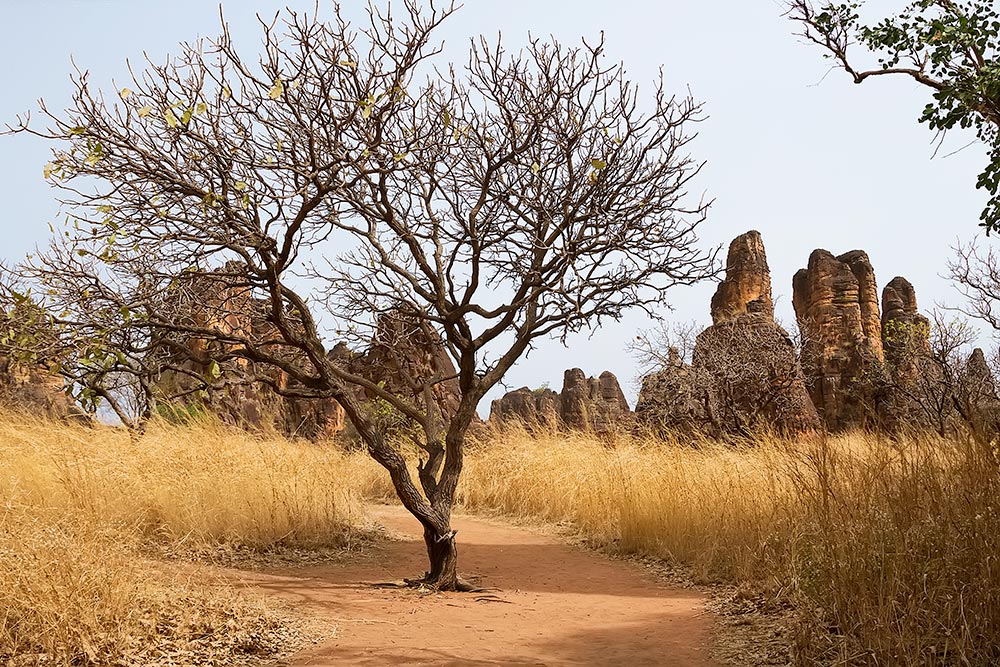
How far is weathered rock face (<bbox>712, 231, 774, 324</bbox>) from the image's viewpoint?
28469mm

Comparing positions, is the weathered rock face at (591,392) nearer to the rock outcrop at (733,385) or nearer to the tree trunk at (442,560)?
the rock outcrop at (733,385)

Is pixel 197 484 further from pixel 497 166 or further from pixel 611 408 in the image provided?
pixel 611 408

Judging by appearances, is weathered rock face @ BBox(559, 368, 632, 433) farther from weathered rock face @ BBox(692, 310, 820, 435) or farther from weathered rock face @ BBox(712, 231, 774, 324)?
weathered rock face @ BBox(692, 310, 820, 435)

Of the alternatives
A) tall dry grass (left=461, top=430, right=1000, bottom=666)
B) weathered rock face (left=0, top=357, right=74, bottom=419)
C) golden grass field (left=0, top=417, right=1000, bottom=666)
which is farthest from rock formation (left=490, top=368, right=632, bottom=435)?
tall dry grass (left=461, top=430, right=1000, bottom=666)

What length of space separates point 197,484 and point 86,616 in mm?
4402

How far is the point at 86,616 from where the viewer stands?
472 cm

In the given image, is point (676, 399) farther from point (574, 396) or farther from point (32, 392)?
point (32, 392)

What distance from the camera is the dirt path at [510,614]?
5.48 meters

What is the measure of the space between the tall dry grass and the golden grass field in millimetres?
16

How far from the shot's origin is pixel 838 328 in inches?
1309

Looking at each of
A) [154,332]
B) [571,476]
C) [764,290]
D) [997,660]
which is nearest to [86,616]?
[154,332]

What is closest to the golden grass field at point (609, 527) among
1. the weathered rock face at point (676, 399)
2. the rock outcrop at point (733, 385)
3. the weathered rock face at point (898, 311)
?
the weathered rock face at point (676, 399)

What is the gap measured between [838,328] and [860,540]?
99.6ft

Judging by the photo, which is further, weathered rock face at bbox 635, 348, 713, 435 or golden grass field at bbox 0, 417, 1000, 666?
weathered rock face at bbox 635, 348, 713, 435
